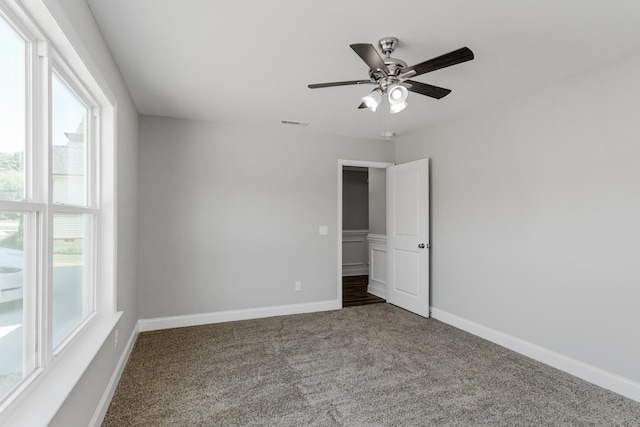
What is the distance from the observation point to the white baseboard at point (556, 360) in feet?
8.26

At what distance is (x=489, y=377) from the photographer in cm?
276

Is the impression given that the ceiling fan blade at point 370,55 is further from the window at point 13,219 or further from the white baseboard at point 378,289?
the white baseboard at point 378,289

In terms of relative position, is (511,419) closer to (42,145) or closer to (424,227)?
(424,227)

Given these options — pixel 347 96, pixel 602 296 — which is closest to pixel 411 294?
pixel 602 296

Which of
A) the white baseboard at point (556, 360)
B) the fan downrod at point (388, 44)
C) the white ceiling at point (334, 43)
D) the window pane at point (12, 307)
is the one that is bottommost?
the white baseboard at point (556, 360)

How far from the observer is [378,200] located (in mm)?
6168

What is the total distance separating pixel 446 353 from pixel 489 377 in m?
0.50

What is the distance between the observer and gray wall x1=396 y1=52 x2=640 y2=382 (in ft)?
8.37

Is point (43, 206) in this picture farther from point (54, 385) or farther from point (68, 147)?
point (54, 385)

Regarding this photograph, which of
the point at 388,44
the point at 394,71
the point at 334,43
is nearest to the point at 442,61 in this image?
the point at 394,71

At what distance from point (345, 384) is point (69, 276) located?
200 cm

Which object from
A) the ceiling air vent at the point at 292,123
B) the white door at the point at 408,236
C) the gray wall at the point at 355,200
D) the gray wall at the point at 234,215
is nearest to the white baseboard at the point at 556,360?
the white door at the point at 408,236

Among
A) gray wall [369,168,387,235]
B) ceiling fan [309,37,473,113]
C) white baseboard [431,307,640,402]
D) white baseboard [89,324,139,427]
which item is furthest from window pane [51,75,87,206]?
gray wall [369,168,387,235]

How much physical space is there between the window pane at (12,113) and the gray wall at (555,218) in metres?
3.60
